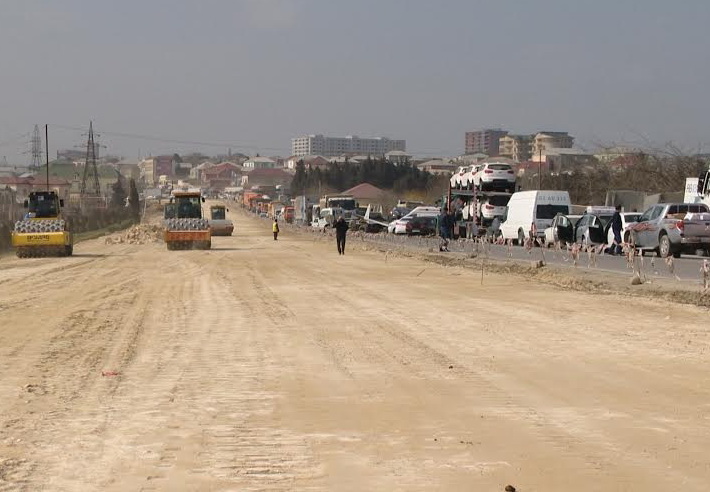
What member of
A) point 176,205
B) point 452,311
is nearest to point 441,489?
point 452,311

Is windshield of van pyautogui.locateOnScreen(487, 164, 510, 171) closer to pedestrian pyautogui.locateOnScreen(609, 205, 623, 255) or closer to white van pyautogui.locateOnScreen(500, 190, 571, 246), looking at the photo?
white van pyautogui.locateOnScreen(500, 190, 571, 246)

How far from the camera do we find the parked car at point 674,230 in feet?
96.9

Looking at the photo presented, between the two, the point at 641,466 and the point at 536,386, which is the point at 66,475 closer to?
the point at 641,466

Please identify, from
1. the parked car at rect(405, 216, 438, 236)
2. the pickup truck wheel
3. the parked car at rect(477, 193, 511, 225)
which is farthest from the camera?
the parked car at rect(405, 216, 438, 236)

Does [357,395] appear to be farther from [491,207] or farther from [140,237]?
[140,237]

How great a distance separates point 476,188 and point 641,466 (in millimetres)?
49669

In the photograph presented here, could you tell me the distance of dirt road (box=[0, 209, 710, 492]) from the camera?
22.1 ft

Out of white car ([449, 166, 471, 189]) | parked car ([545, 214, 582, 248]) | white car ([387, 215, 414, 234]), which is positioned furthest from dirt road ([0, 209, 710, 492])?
white car ([387, 215, 414, 234])

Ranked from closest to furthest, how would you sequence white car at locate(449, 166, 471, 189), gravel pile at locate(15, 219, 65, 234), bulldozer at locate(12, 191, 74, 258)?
1. bulldozer at locate(12, 191, 74, 258)
2. gravel pile at locate(15, 219, 65, 234)
3. white car at locate(449, 166, 471, 189)

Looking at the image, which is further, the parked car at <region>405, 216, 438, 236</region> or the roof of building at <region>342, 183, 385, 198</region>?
the roof of building at <region>342, 183, 385, 198</region>

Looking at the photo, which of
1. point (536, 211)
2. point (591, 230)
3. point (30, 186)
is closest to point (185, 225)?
point (536, 211)

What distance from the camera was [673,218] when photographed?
3041 centimetres

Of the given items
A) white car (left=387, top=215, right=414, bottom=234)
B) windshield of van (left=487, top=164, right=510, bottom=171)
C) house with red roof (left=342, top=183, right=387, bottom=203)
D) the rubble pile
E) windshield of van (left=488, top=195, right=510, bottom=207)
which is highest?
windshield of van (left=487, top=164, right=510, bottom=171)

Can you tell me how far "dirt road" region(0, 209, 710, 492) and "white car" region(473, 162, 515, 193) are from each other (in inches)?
1391
